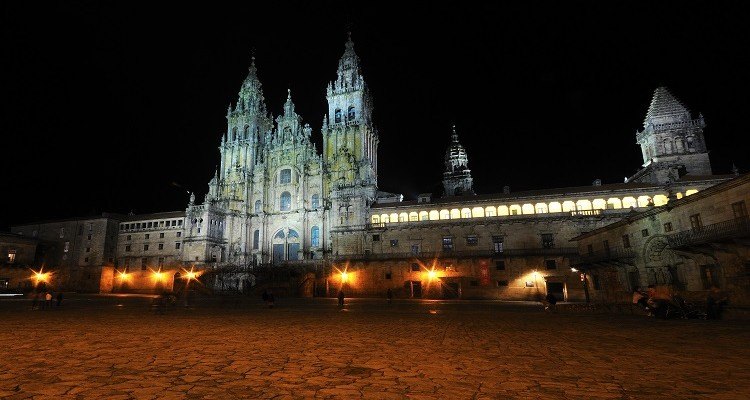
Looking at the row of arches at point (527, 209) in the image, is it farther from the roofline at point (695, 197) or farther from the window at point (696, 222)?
the window at point (696, 222)

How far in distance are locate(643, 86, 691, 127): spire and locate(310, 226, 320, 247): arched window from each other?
5394cm

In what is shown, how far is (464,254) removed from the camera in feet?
151

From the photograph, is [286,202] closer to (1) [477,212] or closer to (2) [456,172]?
(1) [477,212]

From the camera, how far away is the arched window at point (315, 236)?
5938cm

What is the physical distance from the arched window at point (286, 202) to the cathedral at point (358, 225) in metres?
0.18

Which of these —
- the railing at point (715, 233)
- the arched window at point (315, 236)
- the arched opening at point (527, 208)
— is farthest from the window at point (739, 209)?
the arched window at point (315, 236)

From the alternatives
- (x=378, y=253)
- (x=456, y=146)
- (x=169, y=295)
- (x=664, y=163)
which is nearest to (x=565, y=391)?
(x=169, y=295)

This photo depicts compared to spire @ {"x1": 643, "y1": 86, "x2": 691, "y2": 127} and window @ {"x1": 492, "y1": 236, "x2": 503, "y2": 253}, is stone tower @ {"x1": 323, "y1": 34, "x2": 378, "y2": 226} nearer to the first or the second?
window @ {"x1": 492, "y1": 236, "x2": 503, "y2": 253}

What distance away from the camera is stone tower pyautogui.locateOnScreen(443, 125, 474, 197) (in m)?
96.2

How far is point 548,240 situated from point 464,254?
10008mm

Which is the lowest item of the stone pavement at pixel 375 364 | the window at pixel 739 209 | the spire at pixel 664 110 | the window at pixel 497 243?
the stone pavement at pixel 375 364

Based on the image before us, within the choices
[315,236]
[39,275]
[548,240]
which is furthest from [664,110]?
[39,275]

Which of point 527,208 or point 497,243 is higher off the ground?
point 527,208

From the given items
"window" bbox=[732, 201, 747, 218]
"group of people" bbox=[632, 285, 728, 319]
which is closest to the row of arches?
"window" bbox=[732, 201, 747, 218]
